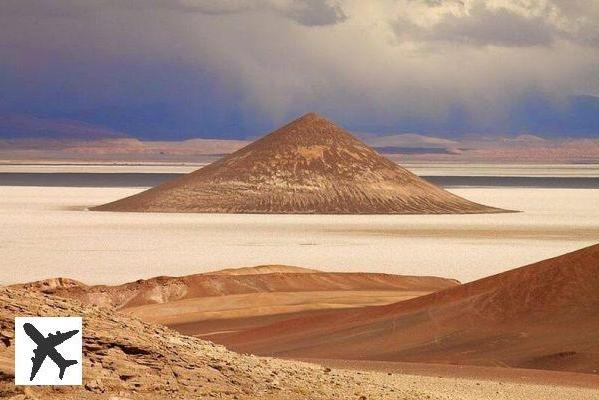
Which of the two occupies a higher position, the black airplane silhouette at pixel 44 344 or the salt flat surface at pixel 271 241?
the black airplane silhouette at pixel 44 344

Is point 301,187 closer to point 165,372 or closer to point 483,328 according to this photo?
point 483,328

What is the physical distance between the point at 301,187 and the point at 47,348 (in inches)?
1984

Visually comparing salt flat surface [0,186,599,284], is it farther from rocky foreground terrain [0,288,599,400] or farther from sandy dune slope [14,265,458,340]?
rocky foreground terrain [0,288,599,400]

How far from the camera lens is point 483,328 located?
18219 millimetres

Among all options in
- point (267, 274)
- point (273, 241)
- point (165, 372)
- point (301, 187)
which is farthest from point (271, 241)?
point (165, 372)

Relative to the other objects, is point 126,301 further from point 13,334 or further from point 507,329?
point 13,334

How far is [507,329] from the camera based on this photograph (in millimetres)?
18016

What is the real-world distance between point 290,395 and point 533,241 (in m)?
31.1

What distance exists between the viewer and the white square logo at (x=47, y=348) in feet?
28.6

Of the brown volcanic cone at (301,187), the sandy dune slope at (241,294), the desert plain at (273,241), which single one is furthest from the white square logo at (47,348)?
the brown volcanic cone at (301,187)

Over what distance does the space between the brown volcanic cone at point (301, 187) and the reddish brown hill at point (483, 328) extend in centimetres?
3779

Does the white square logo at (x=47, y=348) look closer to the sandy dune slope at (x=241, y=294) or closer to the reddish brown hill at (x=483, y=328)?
the reddish brown hill at (x=483, y=328)

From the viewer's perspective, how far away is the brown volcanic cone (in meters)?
58.3

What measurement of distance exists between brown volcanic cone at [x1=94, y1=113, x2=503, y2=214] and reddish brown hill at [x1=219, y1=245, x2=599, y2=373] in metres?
37.8
